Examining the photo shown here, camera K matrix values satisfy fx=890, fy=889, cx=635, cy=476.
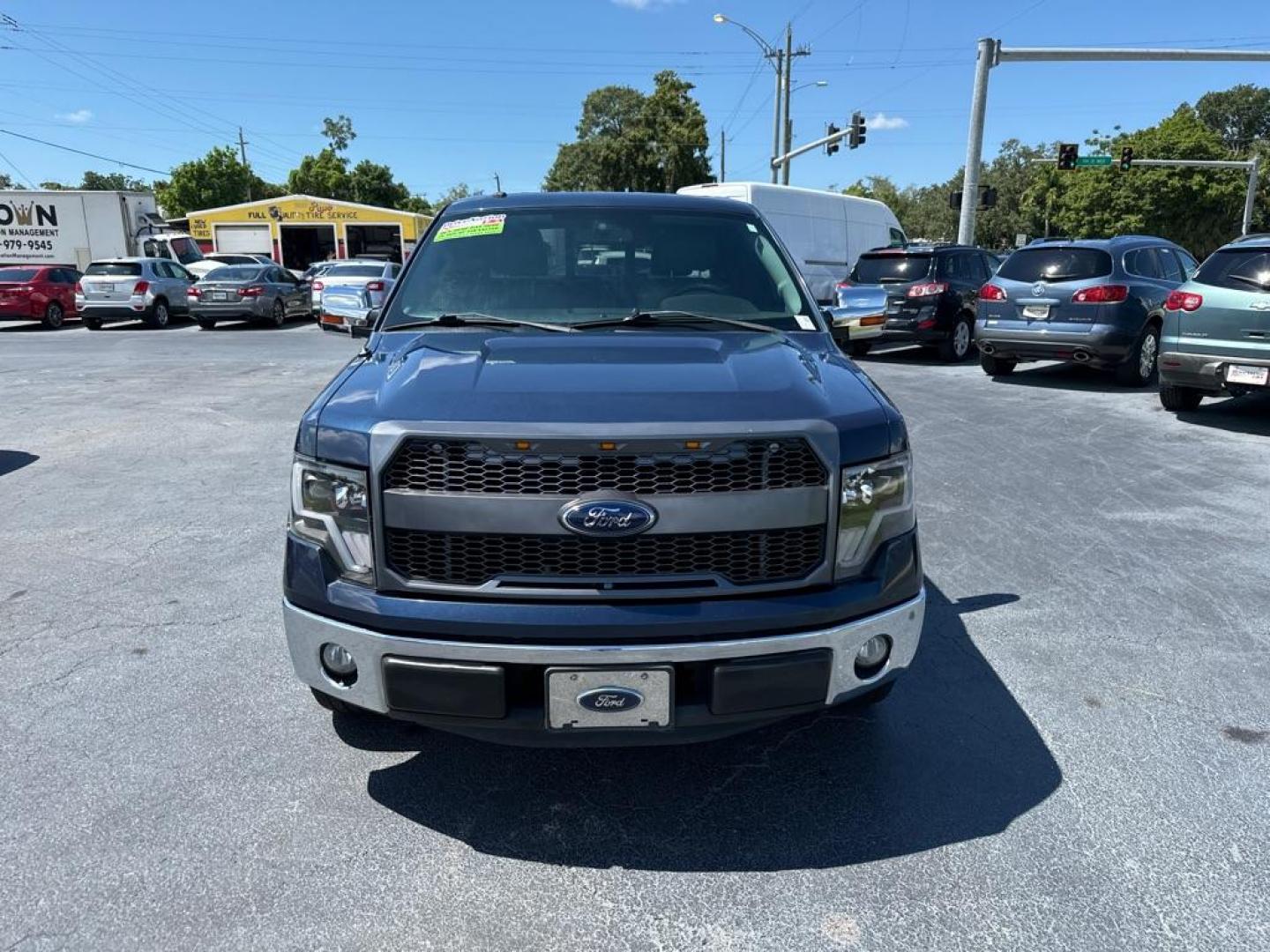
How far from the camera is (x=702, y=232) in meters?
4.00

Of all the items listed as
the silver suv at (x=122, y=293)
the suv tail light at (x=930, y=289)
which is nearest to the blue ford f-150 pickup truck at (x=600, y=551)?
the suv tail light at (x=930, y=289)

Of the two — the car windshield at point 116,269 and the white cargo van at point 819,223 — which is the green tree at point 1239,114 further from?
the car windshield at point 116,269

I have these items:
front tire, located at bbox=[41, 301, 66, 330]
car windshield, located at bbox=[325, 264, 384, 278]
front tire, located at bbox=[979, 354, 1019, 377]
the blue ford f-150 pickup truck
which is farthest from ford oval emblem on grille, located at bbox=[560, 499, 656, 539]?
front tire, located at bbox=[41, 301, 66, 330]

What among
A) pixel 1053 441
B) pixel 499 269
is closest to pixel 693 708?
pixel 499 269

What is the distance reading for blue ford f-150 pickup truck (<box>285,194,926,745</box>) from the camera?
94.3 inches

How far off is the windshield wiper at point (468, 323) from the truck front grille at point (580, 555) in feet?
3.94

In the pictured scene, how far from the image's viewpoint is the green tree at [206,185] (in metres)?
66.5

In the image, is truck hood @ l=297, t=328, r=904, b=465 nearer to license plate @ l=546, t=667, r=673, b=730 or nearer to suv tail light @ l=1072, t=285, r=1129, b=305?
license plate @ l=546, t=667, r=673, b=730

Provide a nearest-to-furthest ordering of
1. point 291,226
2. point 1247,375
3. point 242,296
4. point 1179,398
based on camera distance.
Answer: point 1247,375 → point 1179,398 → point 242,296 → point 291,226

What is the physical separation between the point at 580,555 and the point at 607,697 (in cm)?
39

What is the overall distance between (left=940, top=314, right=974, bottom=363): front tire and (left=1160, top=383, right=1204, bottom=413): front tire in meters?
4.71

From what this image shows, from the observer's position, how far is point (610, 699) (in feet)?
7.86

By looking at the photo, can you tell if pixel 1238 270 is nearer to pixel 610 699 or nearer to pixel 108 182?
pixel 610 699

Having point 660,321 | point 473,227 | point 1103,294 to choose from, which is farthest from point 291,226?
point 660,321
